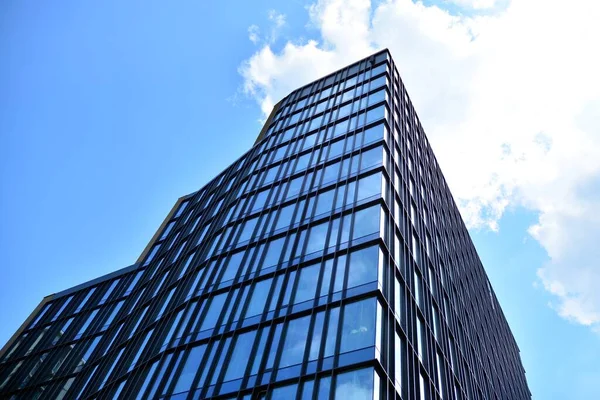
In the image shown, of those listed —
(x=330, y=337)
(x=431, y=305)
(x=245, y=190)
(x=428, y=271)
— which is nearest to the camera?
(x=330, y=337)

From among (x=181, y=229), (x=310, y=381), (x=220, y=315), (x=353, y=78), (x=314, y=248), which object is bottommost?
(x=310, y=381)

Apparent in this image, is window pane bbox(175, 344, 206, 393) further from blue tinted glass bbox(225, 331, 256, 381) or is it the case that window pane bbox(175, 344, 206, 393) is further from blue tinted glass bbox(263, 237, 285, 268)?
blue tinted glass bbox(263, 237, 285, 268)

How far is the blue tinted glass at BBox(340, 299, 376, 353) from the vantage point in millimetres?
23219

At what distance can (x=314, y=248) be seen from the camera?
3052cm

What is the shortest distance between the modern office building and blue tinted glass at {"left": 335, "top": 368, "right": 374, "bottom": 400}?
6 centimetres

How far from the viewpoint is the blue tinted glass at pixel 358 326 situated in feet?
76.2

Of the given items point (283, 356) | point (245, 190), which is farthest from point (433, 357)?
point (245, 190)

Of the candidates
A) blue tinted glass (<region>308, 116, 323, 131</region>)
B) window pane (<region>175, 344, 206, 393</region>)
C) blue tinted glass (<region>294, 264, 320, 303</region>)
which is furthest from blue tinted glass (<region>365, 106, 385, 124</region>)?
window pane (<region>175, 344, 206, 393</region>)

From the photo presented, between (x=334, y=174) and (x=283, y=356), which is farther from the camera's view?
(x=334, y=174)

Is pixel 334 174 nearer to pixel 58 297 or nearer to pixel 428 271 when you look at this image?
pixel 428 271

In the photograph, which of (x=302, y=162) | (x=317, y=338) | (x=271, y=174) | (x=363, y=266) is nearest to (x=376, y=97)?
(x=302, y=162)

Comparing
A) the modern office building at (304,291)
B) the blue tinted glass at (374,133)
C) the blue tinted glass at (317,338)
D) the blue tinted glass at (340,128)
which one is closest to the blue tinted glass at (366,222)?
the modern office building at (304,291)

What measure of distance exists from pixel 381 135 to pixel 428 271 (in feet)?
34.4

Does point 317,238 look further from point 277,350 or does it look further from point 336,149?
point 336,149
